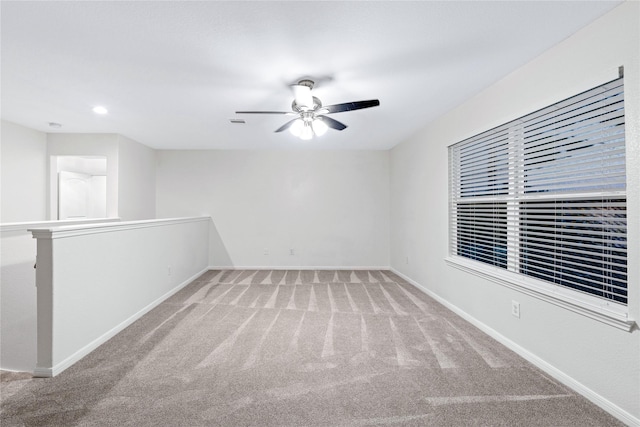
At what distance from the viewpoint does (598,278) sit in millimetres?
1797

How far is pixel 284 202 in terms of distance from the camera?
5629mm

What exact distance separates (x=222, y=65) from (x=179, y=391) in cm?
242

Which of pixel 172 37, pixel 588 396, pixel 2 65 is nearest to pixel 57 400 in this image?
pixel 172 37

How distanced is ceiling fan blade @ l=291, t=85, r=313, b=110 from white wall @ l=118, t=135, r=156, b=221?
3649 millimetres

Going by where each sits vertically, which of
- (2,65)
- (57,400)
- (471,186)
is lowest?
(57,400)

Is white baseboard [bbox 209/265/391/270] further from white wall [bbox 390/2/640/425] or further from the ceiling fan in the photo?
the ceiling fan

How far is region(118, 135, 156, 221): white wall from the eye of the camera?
179 inches

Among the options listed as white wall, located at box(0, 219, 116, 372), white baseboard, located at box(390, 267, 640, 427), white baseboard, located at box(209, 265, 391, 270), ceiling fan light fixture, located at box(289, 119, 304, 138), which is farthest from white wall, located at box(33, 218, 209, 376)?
white baseboard, located at box(390, 267, 640, 427)

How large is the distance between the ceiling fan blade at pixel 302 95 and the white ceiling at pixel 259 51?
0.16m

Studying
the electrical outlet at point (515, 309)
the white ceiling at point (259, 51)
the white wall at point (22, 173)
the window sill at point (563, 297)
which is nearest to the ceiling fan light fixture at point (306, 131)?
the white ceiling at point (259, 51)

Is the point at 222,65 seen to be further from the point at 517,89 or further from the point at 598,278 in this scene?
the point at 598,278

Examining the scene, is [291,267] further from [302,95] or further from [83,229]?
[302,95]

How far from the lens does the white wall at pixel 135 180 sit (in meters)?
4.56

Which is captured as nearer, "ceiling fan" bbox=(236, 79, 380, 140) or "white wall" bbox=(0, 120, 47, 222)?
"ceiling fan" bbox=(236, 79, 380, 140)
